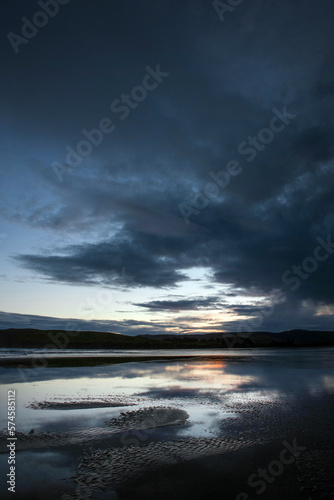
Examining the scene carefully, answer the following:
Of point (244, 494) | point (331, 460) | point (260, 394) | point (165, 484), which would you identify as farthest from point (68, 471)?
point (260, 394)

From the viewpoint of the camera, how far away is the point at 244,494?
8.25 m

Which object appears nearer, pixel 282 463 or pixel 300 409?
pixel 282 463

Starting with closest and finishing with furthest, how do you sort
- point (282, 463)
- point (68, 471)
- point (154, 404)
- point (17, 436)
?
point (68, 471) → point (282, 463) → point (17, 436) → point (154, 404)

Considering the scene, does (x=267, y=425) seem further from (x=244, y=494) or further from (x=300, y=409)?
(x=244, y=494)

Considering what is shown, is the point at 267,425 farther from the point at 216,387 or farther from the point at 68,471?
the point at 216,387

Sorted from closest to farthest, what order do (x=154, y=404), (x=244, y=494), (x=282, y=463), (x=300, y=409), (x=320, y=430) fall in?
1. (x=244, y=494)
2. (x=282, y=463)
3. (x=320, y=430)
4. (x=300, y=409)
5. (x=154, y=404)

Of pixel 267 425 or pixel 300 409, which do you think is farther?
pixel 300 409

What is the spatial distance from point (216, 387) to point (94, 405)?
1105 centimetres

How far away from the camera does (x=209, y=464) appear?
1002cm

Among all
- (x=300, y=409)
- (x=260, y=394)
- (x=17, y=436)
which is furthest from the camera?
(x=260, y=394)

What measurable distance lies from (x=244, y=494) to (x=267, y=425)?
7.11 m

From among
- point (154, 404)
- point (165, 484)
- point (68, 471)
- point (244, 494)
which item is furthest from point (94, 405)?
point (244, 494)

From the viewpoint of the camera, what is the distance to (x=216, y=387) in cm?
2586

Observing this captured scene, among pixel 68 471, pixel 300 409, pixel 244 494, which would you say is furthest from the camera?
pixel 300 409
